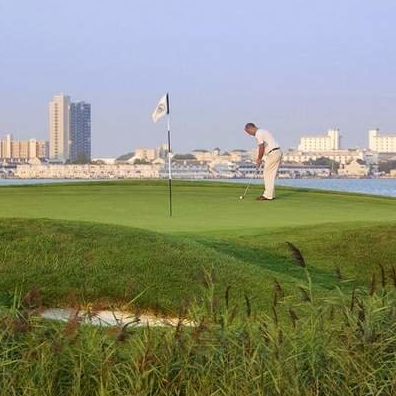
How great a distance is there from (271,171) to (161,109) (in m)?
3.45

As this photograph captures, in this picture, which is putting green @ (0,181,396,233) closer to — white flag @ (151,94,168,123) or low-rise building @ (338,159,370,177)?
white flag @ (151,94,168,123)

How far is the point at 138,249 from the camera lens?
9.42m

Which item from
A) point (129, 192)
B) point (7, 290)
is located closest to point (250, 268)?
point (7, 290)

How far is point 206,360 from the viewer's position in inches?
175

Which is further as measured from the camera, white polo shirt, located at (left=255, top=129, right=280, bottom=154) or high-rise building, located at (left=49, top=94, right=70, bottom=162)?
high-rise building, located at (left=49, top=94, right=70, bottom=162)

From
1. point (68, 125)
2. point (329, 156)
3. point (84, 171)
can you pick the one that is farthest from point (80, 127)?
point (84, 171)

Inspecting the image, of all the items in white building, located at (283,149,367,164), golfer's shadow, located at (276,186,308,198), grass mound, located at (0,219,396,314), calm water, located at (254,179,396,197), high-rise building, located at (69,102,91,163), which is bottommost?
calm water, located at (254,179,396,197)

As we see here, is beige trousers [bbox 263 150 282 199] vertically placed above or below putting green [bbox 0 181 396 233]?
above

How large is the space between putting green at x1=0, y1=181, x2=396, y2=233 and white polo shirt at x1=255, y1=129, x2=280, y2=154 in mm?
1333

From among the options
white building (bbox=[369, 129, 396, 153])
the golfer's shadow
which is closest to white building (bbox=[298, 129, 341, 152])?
white building (bbox=[369, 129, 396, 153])

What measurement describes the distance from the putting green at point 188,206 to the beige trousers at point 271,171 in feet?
1.25

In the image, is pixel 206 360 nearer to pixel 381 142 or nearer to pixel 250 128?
pixel 250 128

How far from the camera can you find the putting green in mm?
14195

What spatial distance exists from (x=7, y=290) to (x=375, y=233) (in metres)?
6.49
